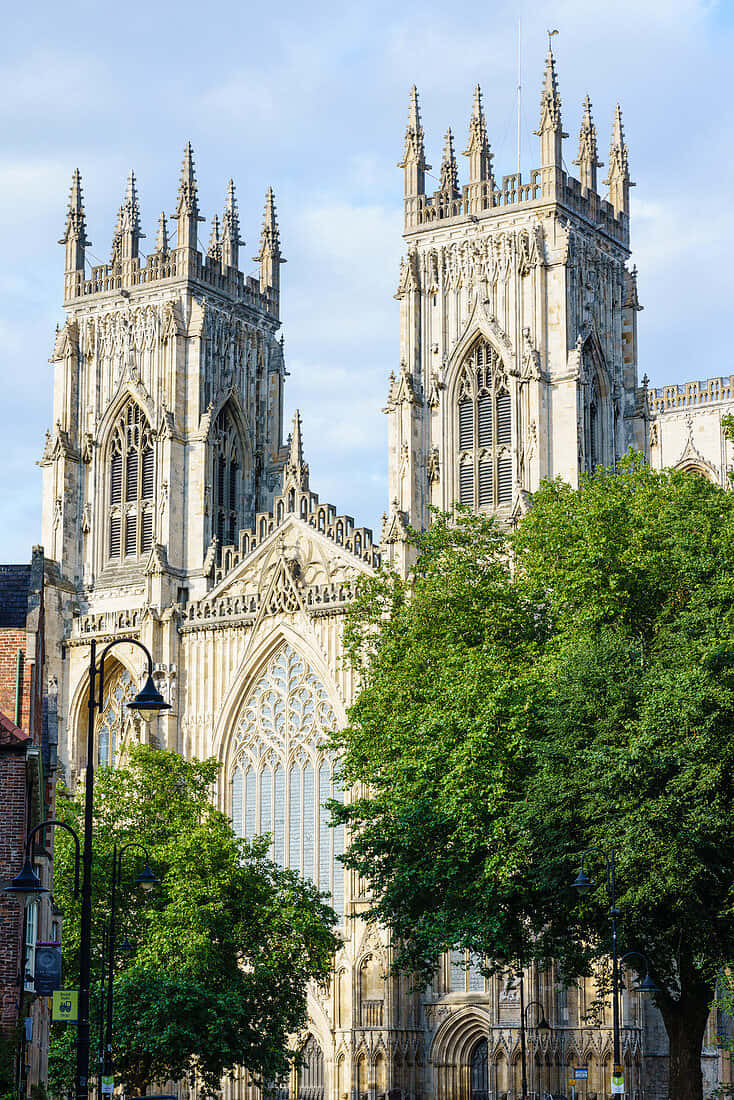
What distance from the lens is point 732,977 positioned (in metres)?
34.7

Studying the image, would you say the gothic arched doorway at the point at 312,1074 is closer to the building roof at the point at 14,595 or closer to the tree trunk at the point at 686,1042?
the tree trunk at the point at 686,1042

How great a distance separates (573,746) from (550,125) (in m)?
33.0

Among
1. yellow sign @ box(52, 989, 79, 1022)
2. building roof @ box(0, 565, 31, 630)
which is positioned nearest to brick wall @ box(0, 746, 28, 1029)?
yellow sign @ box(52, 989, 79, 1022)

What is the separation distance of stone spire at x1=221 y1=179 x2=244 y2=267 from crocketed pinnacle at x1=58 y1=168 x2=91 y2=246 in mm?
5424

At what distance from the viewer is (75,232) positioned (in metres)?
75.1

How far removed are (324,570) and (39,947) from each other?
32.4 metres

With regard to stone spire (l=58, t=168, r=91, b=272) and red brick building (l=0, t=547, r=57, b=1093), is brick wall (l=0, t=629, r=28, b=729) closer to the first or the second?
red brick building (l=0, t=547, r=57, b=1093)

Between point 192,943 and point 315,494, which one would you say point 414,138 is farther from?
point 192,943

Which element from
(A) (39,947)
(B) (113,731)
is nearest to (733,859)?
(A) (39,947)

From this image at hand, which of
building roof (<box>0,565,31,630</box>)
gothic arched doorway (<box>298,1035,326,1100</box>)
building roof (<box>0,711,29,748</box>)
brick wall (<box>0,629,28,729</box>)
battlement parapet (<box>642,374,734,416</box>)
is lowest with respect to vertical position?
gothic arched doorway (<box>298,1035,326,1100</box>)

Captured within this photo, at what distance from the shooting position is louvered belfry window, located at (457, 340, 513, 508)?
6241 centimetres

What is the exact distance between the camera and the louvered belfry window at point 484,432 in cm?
6241

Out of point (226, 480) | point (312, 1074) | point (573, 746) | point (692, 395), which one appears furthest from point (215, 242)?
point (573, 746)

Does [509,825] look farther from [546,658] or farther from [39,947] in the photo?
[39,947]
